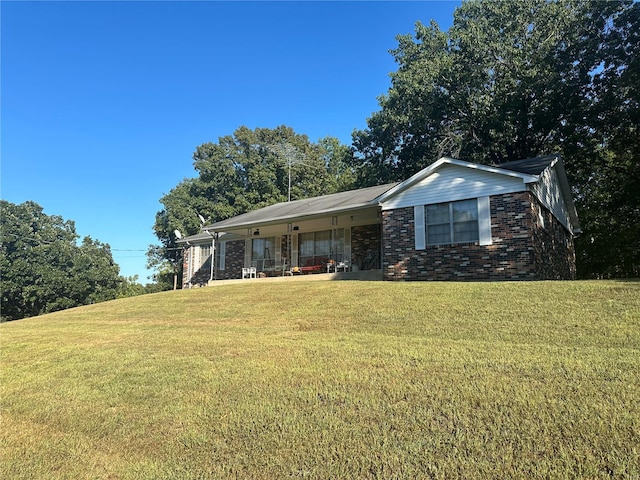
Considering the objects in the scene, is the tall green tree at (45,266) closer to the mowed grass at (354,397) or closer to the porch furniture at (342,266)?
the porch furniture at (342,266)

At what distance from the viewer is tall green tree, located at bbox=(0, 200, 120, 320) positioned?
3397 centimetres

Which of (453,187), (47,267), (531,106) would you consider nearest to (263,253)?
(453,187)

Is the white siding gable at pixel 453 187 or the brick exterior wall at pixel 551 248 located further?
the white siding gable at pixel 453 187

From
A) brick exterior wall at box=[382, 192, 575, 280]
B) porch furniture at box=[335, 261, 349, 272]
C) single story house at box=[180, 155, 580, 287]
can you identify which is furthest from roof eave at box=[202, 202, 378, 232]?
porch furniture at box=[335, 261, 349, 272]

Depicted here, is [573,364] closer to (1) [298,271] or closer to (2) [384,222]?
(2) [384,222]

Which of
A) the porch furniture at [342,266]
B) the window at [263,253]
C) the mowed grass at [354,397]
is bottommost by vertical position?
the mowed grass at [354,397]

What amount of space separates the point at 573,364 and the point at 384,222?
9.50 m

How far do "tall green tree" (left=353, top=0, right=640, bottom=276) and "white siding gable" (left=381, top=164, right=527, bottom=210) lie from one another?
11.2 metres

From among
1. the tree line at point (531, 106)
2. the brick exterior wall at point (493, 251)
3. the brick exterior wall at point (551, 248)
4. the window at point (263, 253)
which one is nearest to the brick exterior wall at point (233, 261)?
the window at point (263, 253)

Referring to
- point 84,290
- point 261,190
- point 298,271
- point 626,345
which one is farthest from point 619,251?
point 84,290

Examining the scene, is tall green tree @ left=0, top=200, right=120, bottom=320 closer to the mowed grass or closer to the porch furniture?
→ the porch furniture

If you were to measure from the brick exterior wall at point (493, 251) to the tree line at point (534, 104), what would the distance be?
957 centimetres

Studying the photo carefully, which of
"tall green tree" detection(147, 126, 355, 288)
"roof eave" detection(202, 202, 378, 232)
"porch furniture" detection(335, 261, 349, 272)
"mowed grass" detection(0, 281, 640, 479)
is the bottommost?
"mowed grass" detection(0, 281, 640, 479)

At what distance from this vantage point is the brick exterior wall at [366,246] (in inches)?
650
